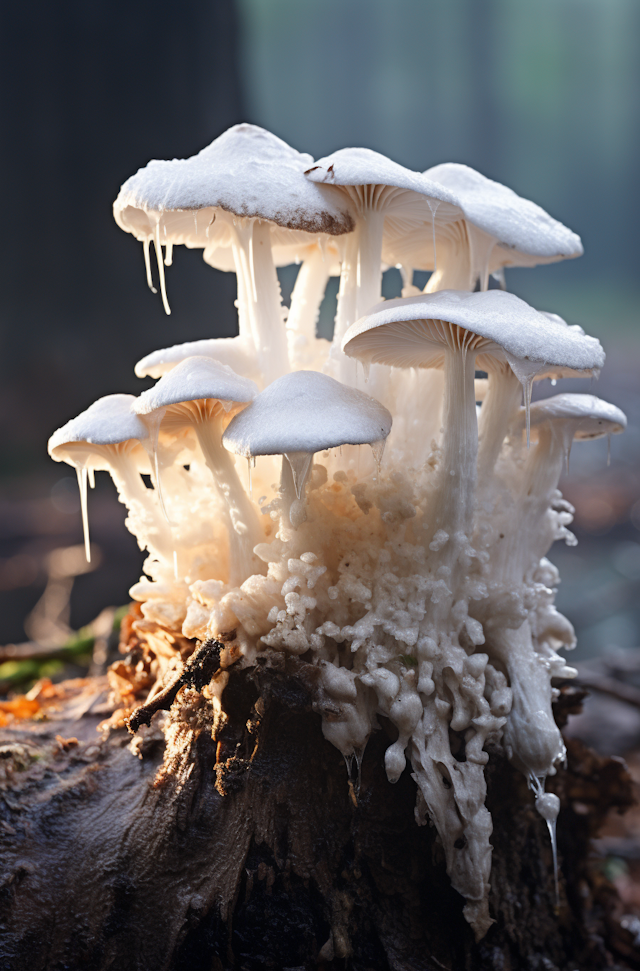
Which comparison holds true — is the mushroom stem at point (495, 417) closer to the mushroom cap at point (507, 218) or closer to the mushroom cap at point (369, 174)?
the mushroom cap at point (507, 218)

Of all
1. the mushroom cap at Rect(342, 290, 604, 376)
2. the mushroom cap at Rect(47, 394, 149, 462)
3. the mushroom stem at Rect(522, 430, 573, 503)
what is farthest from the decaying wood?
the mushroom cap at Rect(342, 290, 604, 376)

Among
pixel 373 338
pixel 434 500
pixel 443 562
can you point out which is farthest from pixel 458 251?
pixel 443 562

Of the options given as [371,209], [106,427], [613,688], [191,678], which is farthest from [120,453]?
[613,688]

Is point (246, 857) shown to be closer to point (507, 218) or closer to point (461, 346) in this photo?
point (461, 346)

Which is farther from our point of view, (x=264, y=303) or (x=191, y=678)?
(x=264, y=303)

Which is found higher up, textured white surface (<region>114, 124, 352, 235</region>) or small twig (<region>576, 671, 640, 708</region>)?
textured white surface (<region>114, 124, 352, 235</region>)

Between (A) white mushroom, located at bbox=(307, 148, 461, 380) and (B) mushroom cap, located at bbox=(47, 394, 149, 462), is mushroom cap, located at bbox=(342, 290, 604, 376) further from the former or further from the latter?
(B) mushroom cap, located at bbox=(47, 394, 149, 462)
